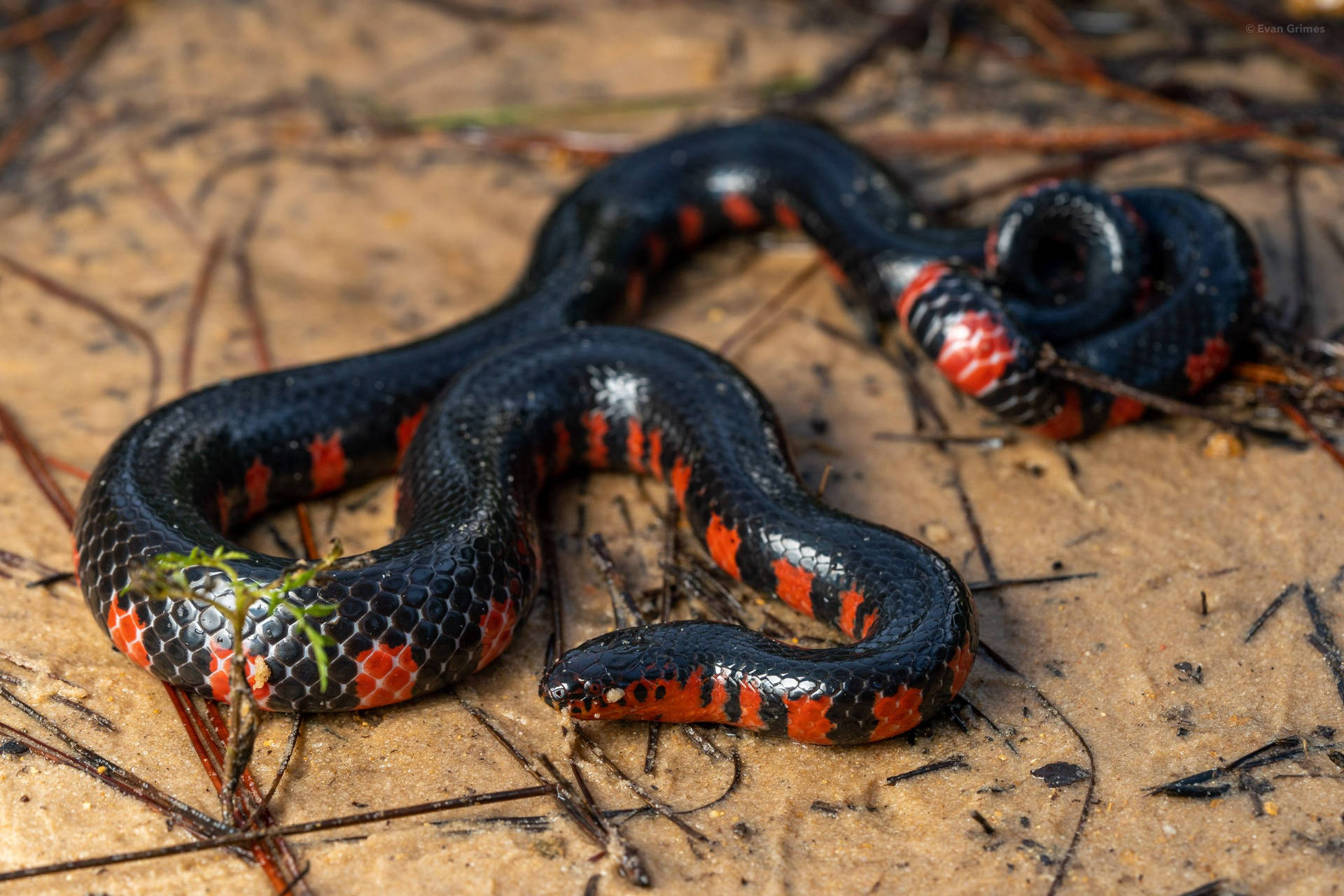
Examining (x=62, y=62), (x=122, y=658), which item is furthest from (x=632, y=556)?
(x=62, y=62)

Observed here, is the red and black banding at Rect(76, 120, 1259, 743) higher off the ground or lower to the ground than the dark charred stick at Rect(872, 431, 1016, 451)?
higher

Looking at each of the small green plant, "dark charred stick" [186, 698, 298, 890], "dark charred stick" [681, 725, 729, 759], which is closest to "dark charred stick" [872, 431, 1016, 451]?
"dark charred stick" [681, 725, 729, 759]

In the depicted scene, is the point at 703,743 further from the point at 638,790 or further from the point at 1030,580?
the point at 1030,580

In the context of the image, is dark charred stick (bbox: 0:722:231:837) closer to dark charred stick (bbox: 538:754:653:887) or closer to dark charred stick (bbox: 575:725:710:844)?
dark charred stick (bbox: 538:754:653:887)

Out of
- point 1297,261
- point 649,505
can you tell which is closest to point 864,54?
point 1297,261

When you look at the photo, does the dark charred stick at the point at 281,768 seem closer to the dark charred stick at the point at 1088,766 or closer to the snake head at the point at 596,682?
the snake head at the point at 596,682

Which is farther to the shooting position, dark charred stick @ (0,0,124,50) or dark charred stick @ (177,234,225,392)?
dark charred stick @ (0,0,124,50)
